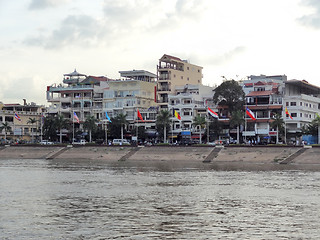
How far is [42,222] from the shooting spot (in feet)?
132

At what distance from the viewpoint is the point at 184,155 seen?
122 meters

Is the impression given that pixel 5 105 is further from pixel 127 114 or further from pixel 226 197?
pixel 226 197

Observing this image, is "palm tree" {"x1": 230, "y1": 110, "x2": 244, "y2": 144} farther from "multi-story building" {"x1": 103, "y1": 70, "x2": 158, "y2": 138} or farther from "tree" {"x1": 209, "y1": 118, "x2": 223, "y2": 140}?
"multi-story building" {"x1": 103, "y1": 70, "x2": 158, "y2": 138}

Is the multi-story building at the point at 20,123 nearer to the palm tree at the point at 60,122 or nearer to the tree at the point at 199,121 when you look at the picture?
the palm tree at the point at 60,122

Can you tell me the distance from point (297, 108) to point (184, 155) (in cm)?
3481

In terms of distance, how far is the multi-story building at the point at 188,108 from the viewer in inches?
6132

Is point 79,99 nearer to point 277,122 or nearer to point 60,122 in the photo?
point 60,122

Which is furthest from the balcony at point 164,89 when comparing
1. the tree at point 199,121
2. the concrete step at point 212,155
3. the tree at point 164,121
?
the concrete step at point 212,155

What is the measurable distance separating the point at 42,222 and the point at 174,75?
129m

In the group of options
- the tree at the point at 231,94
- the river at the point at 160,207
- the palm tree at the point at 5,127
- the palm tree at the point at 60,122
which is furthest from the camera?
the palm tree at the point at 5,127

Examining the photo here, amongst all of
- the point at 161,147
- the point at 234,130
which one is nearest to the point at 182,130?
the point at 234,130

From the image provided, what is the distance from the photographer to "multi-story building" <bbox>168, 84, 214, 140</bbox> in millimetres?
155750

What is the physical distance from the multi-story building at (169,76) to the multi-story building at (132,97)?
4149 mm

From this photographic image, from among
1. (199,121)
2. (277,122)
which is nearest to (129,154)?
(199,121)
